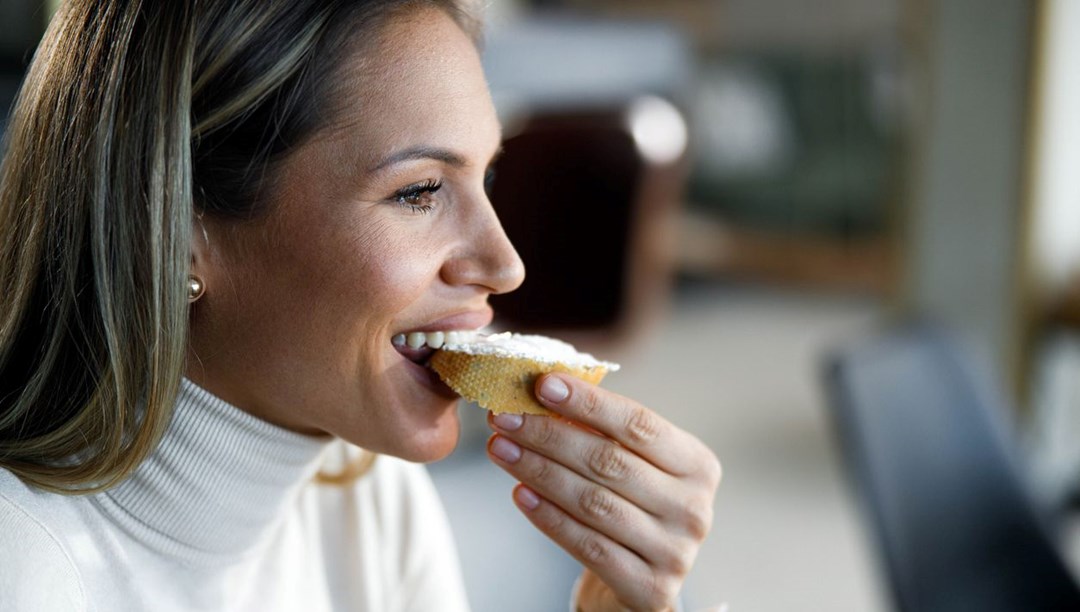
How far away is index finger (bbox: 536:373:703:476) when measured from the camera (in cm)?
89

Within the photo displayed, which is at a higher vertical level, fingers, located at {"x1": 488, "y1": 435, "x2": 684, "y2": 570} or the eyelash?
the eyelash

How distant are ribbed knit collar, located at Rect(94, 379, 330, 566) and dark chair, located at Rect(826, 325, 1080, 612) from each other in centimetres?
93

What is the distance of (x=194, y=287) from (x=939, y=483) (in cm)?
123

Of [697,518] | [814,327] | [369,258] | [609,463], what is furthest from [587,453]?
[814,327]

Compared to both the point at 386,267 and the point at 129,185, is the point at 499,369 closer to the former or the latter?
the point at 386,267

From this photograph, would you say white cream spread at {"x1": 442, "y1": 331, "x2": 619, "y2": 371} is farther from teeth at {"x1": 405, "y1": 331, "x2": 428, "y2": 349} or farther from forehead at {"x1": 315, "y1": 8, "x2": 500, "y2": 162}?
forehead at {"x1": 315, "y1": 8, "x2": 500, "y2": 162}

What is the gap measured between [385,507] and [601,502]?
0.31 metres

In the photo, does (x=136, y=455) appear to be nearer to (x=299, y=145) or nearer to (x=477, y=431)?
(x=299, y=145)

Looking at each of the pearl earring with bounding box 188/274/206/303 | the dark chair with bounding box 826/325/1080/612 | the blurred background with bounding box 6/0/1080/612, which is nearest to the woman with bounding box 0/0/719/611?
the pearl earring with bounding box 188/274/206/303

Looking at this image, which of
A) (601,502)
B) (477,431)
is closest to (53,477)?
(601,502)

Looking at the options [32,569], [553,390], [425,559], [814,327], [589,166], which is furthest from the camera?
[814,327]

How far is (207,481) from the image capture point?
0.91 metres

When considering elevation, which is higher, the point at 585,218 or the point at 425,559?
the point at 585,218

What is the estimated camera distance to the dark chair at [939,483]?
1.63m
